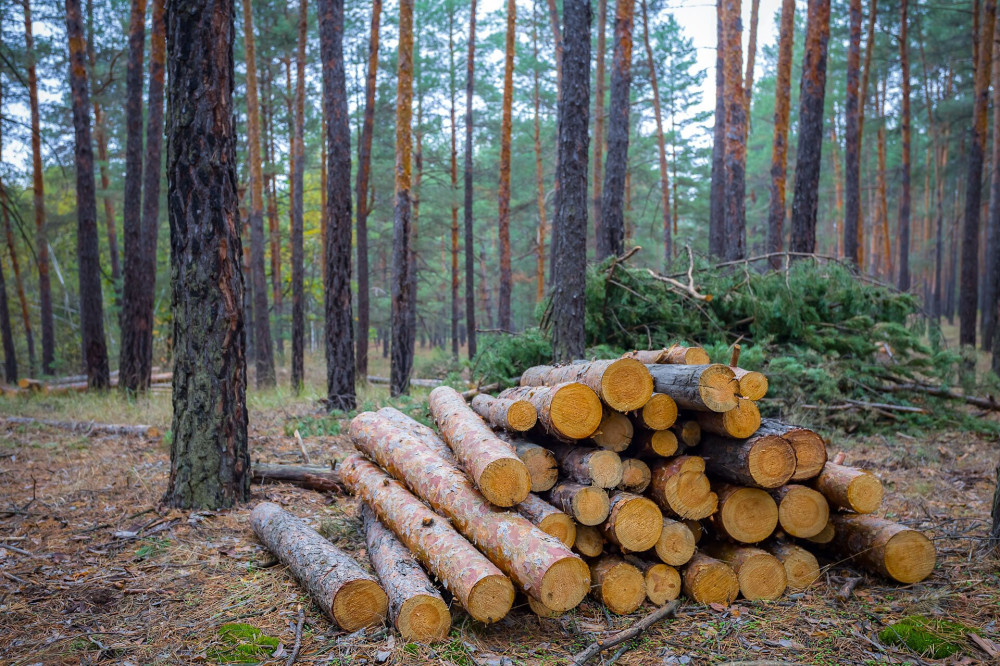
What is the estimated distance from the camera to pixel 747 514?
3.62 m

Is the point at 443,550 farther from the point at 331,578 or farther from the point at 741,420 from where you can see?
the point at 741,420

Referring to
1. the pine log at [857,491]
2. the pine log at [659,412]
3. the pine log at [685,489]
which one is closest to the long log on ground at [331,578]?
the pine log at [685,489]

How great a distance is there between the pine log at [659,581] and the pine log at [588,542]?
0.74ft

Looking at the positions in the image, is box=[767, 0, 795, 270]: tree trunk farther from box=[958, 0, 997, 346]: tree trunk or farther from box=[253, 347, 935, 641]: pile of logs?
box=[253, 347, 935, 641]: pile of logs

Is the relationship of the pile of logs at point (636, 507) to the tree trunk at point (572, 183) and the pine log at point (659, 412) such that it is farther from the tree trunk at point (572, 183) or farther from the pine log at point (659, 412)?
the tree trunk at point (572, 183)

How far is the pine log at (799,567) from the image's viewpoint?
3604 mm

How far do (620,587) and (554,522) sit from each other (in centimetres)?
50

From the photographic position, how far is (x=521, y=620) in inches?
130

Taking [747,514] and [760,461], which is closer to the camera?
[760,461]

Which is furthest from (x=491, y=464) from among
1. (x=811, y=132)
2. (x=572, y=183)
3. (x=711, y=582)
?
(x=811, y=132)

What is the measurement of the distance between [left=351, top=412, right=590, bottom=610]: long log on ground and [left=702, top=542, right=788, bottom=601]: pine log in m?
1.07

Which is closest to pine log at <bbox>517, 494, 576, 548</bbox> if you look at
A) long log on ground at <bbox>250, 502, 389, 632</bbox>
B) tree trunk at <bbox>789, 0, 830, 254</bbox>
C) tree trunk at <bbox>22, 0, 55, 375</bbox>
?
long log on ground at <bbox>250, 502, 389, 632</bbox>

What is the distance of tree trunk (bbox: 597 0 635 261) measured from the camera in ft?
33.6

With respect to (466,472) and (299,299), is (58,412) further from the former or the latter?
(466,472)
